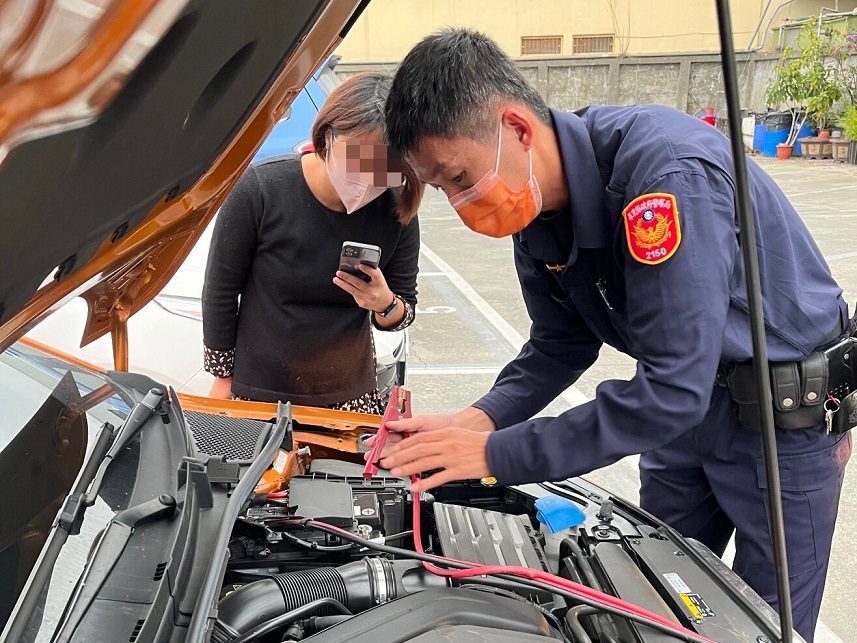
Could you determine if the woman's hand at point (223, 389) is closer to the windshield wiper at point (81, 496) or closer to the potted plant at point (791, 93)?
the windshield wiper at point (81, 496)

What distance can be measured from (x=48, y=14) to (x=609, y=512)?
4.60 ft

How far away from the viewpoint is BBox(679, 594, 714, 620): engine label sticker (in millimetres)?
1301

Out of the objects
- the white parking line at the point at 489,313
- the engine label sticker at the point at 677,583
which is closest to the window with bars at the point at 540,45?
the white parking line at the point at 489,313

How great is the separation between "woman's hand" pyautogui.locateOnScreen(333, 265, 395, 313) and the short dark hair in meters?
0.64

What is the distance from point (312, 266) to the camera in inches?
84.0

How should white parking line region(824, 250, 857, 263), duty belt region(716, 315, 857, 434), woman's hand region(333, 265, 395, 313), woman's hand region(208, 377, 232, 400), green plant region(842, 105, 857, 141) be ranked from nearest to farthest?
duty belt region(716, 315, 857, 434), woman's hand region(333, 265, 395, 313), woman's hand region(208, 377, 232, 400), white parking line region(824, 250, 857, 263), green plant region(842, 105, 857, 141)

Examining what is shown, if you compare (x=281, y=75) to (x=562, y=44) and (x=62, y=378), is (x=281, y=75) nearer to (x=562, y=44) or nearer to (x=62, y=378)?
(x=62, y=378)

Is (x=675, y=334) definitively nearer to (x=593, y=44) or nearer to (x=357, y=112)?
(x=357, y=112)

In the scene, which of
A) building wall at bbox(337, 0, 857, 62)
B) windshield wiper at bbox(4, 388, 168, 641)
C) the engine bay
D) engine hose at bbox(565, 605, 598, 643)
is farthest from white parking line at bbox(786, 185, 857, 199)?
windshield wiper at bbox(4, 388, 168, 641)

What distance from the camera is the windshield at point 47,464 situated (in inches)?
37.9

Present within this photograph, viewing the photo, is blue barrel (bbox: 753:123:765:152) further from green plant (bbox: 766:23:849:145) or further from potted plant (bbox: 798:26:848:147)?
potted plant (bbox: 798:26:848:147)

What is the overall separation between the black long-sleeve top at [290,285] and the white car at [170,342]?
588mm

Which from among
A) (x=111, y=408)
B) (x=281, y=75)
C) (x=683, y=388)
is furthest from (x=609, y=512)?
(x=281, y=75)

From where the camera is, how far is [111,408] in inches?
56.3
